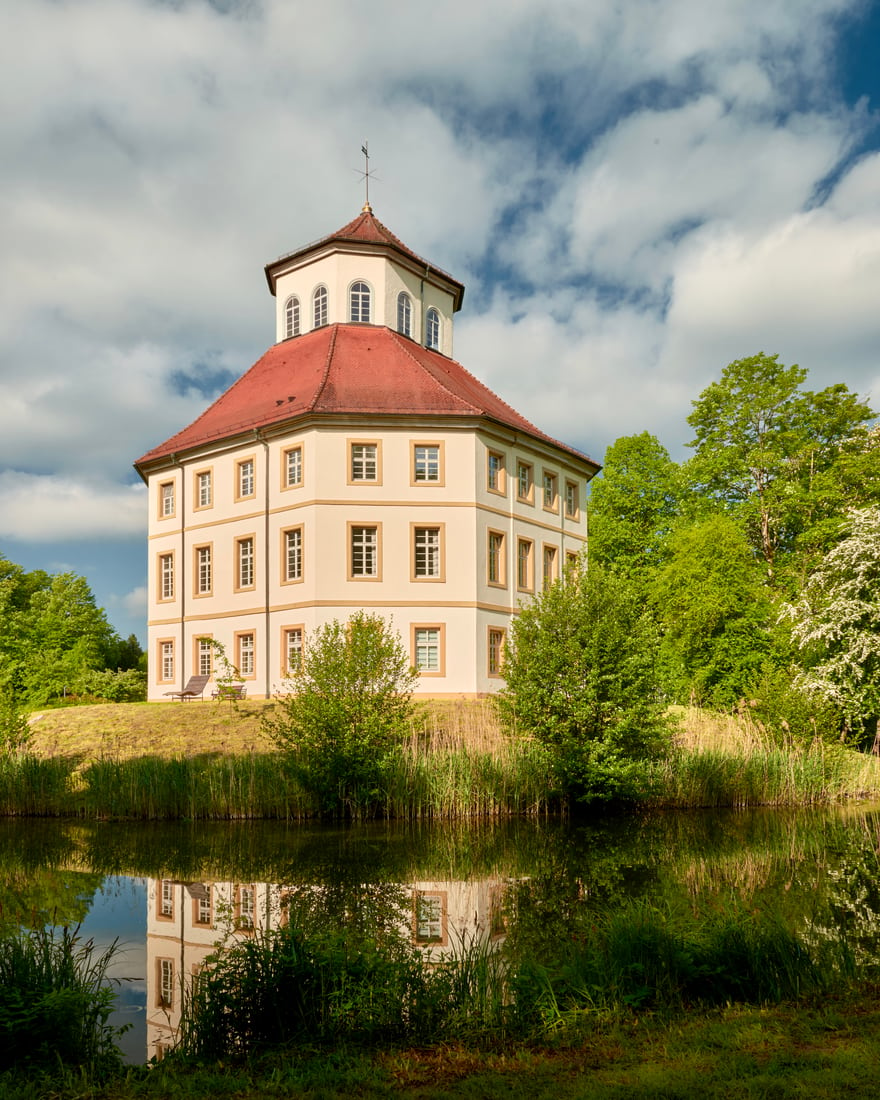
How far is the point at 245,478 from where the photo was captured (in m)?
36.1

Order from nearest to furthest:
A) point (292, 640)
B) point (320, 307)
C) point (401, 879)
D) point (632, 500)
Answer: point (401, 879), point (292, 640), point (320, 307), point (632, 500)

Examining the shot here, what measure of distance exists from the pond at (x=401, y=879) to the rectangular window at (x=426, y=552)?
16572 millimetres

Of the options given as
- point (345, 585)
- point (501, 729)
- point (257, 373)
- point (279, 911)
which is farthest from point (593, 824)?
point (257, 373)

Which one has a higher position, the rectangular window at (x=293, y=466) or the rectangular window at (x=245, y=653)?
the rectangular window at (x=293, y=466)

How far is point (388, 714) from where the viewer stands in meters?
18.5

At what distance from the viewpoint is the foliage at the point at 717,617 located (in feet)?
106

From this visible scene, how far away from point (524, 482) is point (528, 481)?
0.36 metres

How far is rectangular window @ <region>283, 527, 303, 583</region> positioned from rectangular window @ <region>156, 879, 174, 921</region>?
21892 mm

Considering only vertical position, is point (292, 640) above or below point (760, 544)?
below

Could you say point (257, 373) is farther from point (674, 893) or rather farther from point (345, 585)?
point (674, 893)

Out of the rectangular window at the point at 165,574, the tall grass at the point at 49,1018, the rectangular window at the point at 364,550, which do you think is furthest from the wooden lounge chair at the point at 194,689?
the tall grass at the point at 49,1018

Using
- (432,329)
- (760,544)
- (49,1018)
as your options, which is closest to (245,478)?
(432,329)

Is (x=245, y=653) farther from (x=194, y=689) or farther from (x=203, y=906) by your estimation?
(x=203, y=906)

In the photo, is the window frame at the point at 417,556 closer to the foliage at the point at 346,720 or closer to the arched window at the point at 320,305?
the arched window at the point at 320,305
